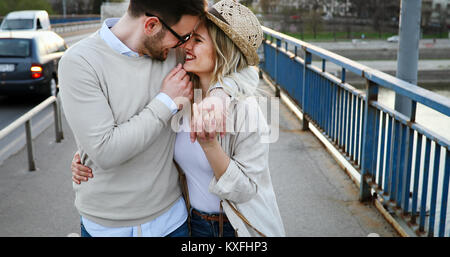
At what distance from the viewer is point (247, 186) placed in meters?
2.07

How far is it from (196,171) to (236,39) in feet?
1.88

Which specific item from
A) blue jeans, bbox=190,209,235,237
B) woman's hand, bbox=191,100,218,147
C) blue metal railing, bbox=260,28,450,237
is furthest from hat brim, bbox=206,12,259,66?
blue metal railing, bbox=260,28,450,237

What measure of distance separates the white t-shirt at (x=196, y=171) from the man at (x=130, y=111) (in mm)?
46

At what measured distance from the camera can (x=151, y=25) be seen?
2.03 m

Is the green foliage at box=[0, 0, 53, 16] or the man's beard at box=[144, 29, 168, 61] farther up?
the green foliage at box=[0, 0, 53, 16]

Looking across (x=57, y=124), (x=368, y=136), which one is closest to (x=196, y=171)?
(x=368, y=136)

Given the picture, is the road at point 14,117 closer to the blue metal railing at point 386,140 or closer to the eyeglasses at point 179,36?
the blue metal railing at point 386,140

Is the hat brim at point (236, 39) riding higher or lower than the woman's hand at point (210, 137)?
higher

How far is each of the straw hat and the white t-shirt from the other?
0.43 m

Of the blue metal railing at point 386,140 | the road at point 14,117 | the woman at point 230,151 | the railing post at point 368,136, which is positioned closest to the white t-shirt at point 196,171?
the woman at point 230,151

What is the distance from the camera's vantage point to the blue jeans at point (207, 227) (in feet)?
7.47

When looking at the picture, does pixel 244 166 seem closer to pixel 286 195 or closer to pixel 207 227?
pixel 207 227

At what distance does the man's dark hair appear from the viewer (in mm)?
1981

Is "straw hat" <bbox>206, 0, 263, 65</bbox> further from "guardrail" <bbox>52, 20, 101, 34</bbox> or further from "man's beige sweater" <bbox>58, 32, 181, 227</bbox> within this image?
"guardrail" <bbox>52, 20, 101, 34</bbox>
